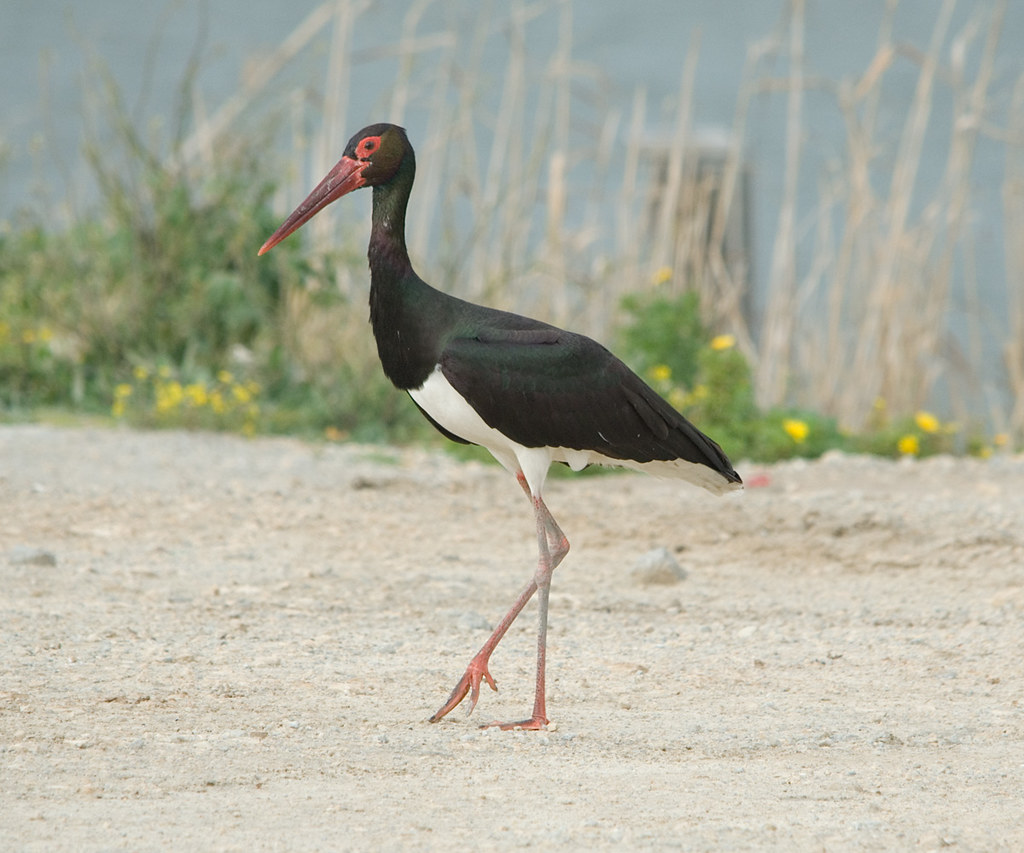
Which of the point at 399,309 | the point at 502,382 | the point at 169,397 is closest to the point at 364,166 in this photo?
the point at 399,309

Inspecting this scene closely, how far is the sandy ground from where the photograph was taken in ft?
9.68

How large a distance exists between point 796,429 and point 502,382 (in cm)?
399

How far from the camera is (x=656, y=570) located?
5.41 meters

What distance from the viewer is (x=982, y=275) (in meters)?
14.1

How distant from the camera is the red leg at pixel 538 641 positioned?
12.3ft

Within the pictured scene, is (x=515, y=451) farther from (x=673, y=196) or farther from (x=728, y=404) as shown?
(x=673, y=196)

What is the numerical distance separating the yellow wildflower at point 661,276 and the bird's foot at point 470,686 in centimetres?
467

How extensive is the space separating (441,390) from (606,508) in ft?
8.96

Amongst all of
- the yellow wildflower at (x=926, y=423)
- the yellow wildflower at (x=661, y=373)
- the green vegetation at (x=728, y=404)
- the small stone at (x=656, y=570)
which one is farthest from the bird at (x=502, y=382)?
the yellow wildflower at (x=926, y=423)

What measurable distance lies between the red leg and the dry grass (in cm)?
429

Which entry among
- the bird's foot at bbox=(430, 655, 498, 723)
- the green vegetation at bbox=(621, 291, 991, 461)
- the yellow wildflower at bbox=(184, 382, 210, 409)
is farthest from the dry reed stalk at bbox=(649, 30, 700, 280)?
the bird's foot at bbox=(430, 655, 498, 723)

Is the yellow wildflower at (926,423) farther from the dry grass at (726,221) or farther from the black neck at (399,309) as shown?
the black neck at (399,309)

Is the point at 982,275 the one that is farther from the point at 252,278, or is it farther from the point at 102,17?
the point at 102,17

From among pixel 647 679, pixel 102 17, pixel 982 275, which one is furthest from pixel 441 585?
pixel 102 17
